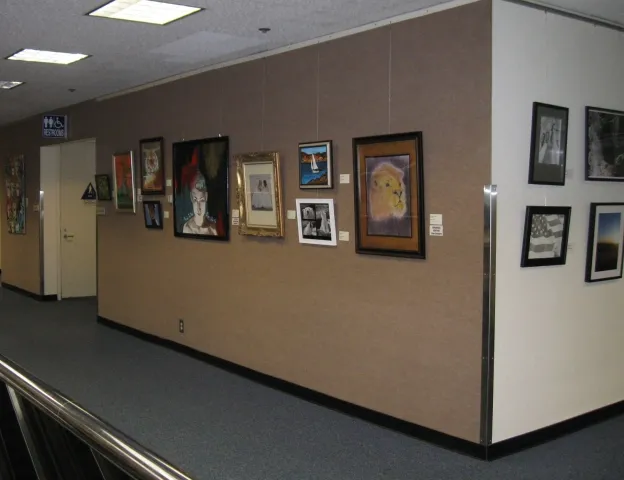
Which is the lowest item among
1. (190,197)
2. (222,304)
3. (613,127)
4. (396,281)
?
(222,304)

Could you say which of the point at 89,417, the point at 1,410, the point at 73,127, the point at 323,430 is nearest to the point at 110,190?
the point at 73,127

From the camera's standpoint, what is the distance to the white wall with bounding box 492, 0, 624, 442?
13.9ft

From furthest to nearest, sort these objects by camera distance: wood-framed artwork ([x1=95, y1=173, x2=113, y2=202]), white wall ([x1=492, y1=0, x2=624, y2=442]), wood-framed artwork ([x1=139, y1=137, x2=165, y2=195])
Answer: wood-framed artwork ([x1=95, y1=173, x2=113, y2=202])
wood-framed artwork ([x1=139, y1=137, x2=165, y2=195])
white wall ([x1=492, y1=0, x2=624, y2=442])

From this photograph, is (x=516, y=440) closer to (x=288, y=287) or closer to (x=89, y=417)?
(x=288, y=287)

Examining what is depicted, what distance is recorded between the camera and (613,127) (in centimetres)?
486

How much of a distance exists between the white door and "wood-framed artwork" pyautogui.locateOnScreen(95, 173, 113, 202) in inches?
93.1

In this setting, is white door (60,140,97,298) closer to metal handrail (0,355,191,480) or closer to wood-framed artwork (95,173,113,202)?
wood-framed artwork (95,173,113,202)

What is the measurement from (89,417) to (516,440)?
11.5ft

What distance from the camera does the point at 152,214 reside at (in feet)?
24.9

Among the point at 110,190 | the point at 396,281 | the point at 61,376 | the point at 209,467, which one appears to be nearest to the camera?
the point at 209,467

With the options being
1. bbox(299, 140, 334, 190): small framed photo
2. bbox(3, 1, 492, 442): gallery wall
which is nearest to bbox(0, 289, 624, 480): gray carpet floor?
bbox(3, 1, 492, 442): gallery wall

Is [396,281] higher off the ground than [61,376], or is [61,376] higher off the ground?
[396,281]

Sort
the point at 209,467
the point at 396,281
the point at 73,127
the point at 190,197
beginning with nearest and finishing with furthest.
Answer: the point at 209,467 → the point at 396,281 → the point at 190,197 → the point at 73,127

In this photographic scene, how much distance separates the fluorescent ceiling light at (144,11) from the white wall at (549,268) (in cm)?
218
